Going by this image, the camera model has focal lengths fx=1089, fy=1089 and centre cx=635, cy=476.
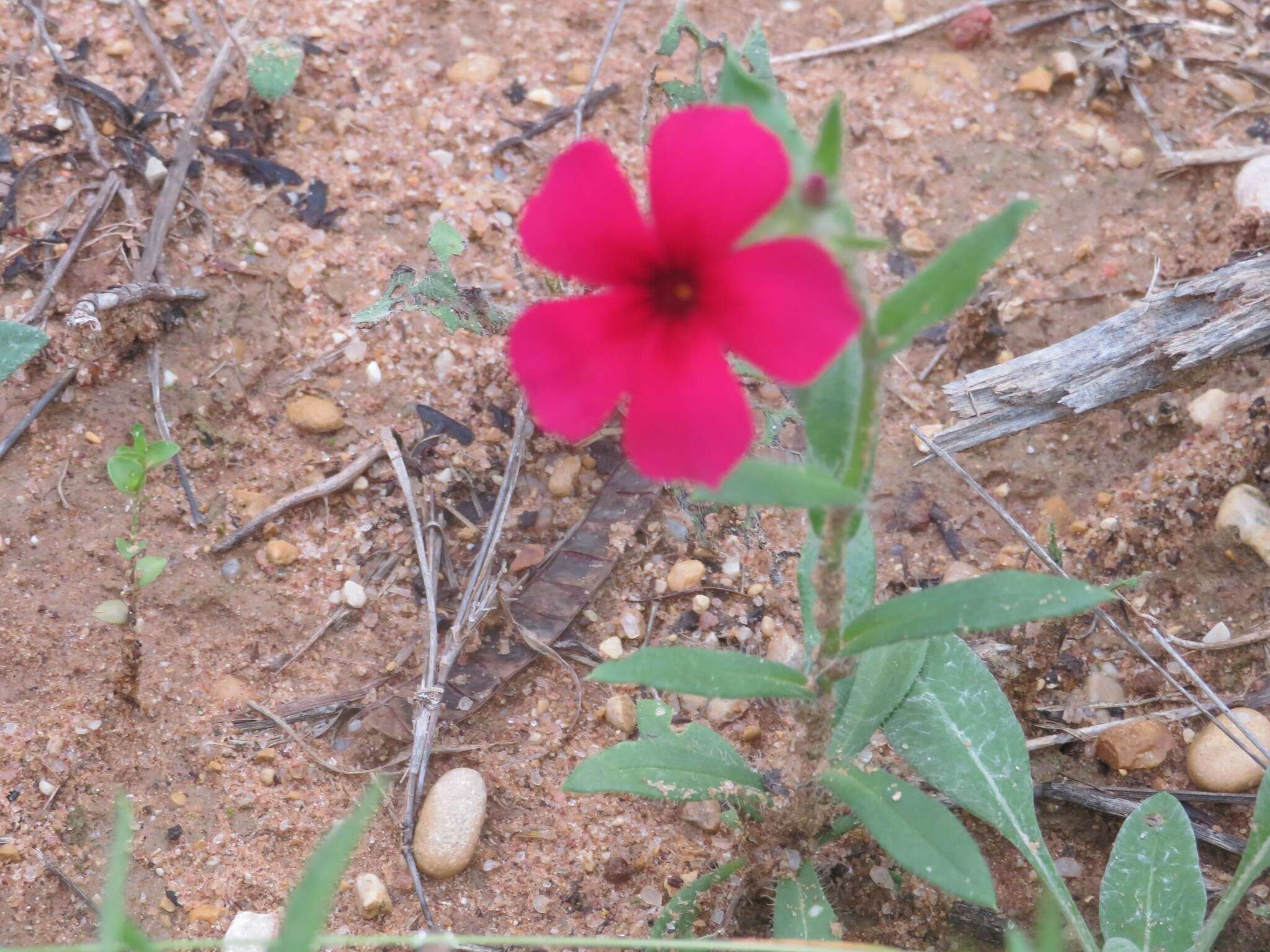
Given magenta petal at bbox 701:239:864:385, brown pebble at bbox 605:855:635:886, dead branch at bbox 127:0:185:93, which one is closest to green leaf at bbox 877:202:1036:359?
magenta petal at bbox 701:239:864:385

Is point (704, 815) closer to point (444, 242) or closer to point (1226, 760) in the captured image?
point (1226, 760)

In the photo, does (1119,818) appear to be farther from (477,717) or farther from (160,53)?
(160,53)

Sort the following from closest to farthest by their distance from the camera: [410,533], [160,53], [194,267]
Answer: [410,533] < [194,267] < [160,53]

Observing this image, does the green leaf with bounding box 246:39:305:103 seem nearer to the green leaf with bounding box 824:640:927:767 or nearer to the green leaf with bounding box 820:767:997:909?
the green leaf with bounding box 824:640:927:767

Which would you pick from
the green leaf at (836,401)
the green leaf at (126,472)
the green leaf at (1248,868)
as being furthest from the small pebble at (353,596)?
the green leaf at (1248,868)

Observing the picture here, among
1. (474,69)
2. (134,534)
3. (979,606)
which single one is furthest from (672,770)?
(474,69)

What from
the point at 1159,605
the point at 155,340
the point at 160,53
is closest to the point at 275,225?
the point at 155,340

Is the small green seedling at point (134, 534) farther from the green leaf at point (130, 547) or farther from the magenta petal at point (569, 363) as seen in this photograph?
the magenta petal at point (569, 363)
